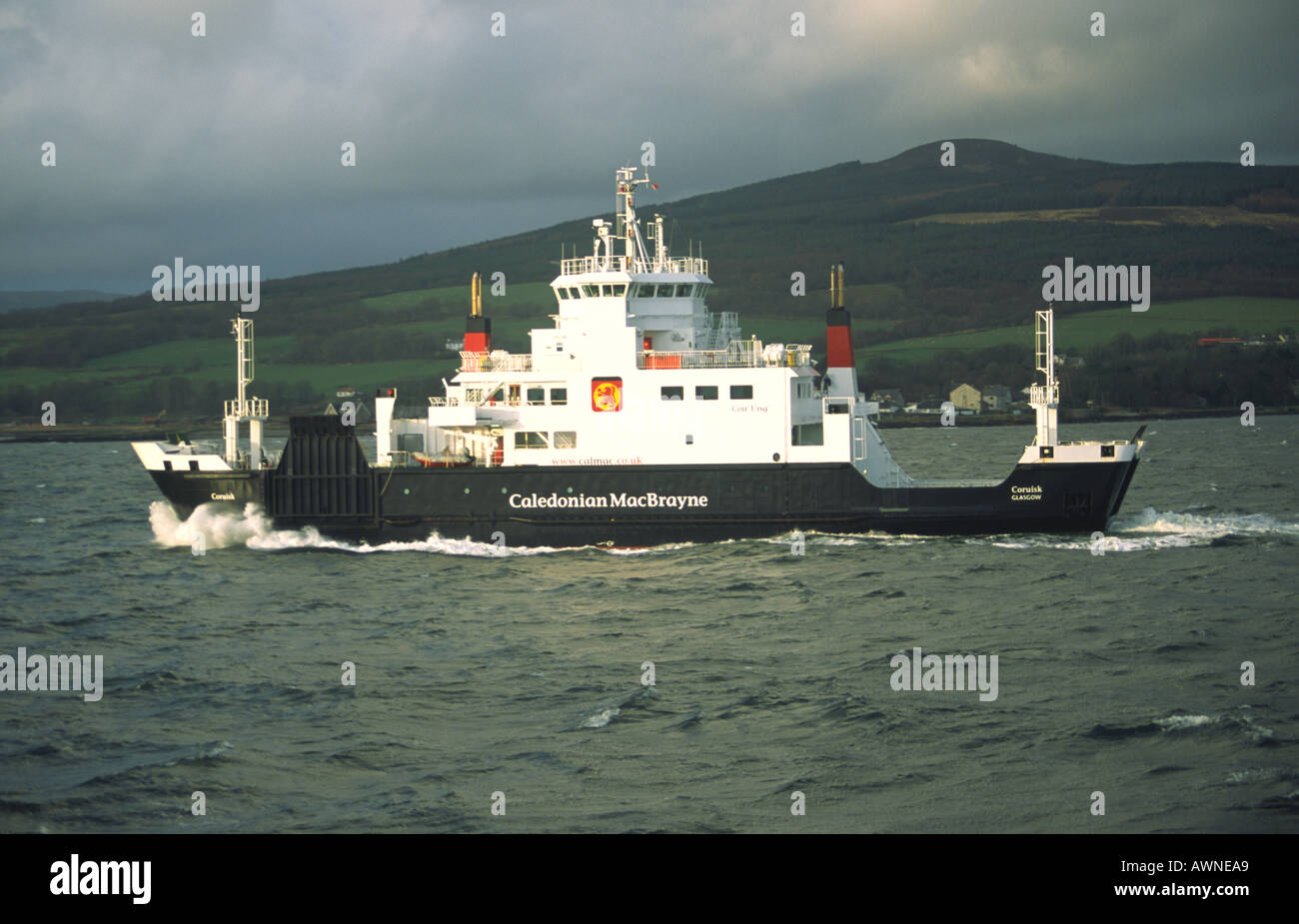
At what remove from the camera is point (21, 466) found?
70.2 metres

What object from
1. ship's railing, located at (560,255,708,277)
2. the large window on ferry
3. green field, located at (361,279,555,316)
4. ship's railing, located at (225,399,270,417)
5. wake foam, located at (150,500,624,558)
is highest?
green field, located at (361,279,555,316)

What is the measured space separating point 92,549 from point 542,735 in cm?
2039

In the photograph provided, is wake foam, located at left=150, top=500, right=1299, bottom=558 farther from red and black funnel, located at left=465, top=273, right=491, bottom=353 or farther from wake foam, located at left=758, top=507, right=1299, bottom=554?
red and black funnel, located at left=465, top=273, right=491, bottom=353

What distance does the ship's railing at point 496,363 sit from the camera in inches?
1048

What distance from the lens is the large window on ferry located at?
26281 mm

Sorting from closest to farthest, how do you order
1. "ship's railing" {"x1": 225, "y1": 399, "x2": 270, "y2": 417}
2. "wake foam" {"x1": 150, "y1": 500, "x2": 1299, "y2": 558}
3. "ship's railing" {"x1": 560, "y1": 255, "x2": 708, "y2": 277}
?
"wake foam" {"x1": 150, "y1": 500, "x2": 1299, "y2": 558}
"ship's railing" {"x1": 560, "y1": 255, "x2": 708, "y2": 277}
"ship's railing" {"x1": 225, "y1": 399, "x2": 270, "y2": 417}

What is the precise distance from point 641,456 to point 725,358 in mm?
2727

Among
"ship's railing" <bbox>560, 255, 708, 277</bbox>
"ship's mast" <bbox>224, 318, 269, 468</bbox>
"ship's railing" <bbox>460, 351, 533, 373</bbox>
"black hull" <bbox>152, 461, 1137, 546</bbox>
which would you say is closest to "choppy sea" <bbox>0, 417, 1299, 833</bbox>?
"black hull" <bbox>152, 461, 1137, 546</bbox>

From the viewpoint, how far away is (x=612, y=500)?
25266mm

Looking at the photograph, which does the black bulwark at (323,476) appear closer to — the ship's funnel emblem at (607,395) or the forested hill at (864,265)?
the ship's funnel emblem at (607,395)

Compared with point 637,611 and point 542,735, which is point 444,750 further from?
point 637,611

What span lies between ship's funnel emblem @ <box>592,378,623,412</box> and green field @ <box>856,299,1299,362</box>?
223 ft

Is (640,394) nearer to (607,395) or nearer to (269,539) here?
(607,395)
